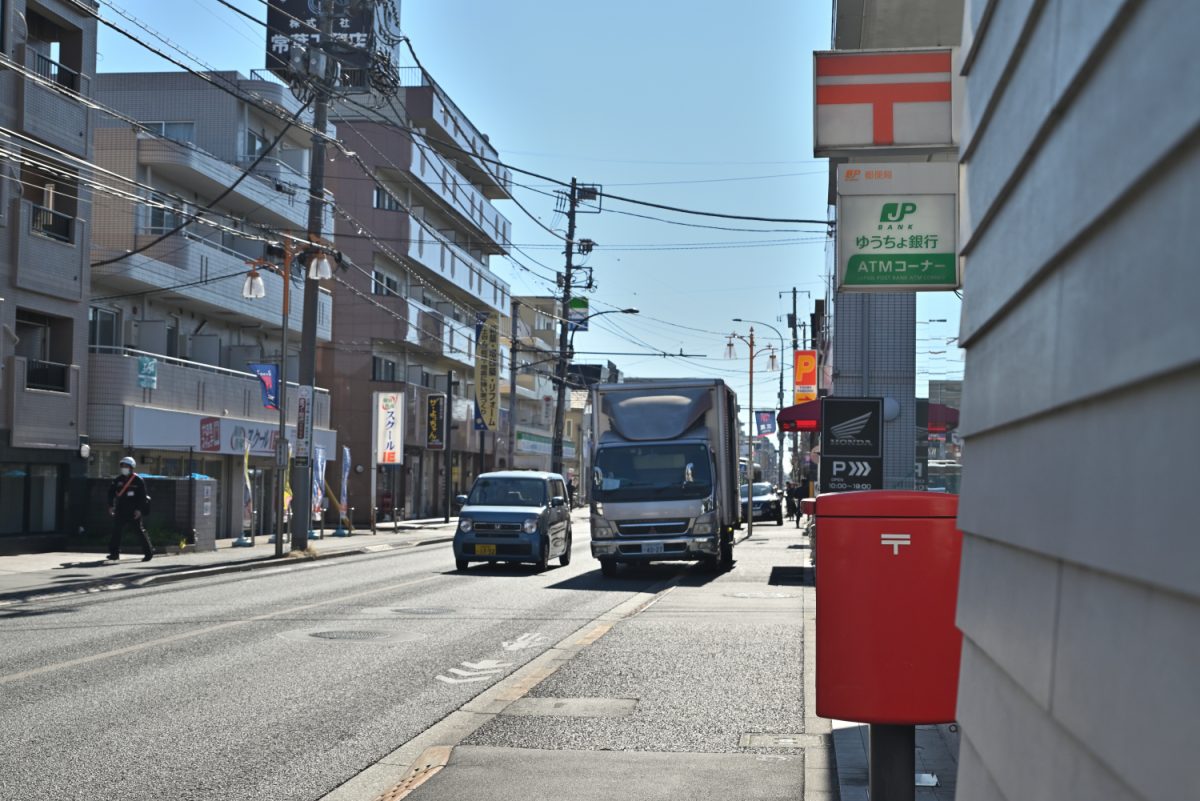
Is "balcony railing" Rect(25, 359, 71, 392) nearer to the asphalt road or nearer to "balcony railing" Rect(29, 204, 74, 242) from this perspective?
"balcony railing" Rect(29, 204, 74, 242)

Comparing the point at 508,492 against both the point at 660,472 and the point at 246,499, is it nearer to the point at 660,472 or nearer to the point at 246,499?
the point at 660,472

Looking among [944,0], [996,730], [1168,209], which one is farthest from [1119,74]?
[944,0]

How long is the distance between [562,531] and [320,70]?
1048 centimetres

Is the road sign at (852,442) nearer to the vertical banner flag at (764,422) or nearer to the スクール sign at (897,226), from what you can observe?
the スクール sign at (897,226)

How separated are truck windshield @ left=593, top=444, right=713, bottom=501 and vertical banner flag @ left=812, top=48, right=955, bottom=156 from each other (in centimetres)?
1547

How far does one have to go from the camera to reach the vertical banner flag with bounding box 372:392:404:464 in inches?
1639

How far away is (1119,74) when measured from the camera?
1.62 meters

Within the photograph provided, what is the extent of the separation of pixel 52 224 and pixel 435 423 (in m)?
24.5

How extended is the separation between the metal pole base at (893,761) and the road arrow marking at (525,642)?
24.7ft

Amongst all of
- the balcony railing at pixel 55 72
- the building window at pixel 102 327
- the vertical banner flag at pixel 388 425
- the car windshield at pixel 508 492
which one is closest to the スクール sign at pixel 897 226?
the car windshield at pixel 508 492

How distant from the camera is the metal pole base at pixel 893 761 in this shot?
5320mm

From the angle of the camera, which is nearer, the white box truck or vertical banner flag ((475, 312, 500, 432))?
the white box truck

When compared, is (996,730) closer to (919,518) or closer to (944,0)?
(919,518)

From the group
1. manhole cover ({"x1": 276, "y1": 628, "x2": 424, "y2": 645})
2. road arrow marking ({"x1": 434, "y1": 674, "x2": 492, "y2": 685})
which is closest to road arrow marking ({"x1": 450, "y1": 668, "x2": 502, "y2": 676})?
road arrow marking ({"x1": 434, "y1": 674, "x2": 492, "y2": 685})
